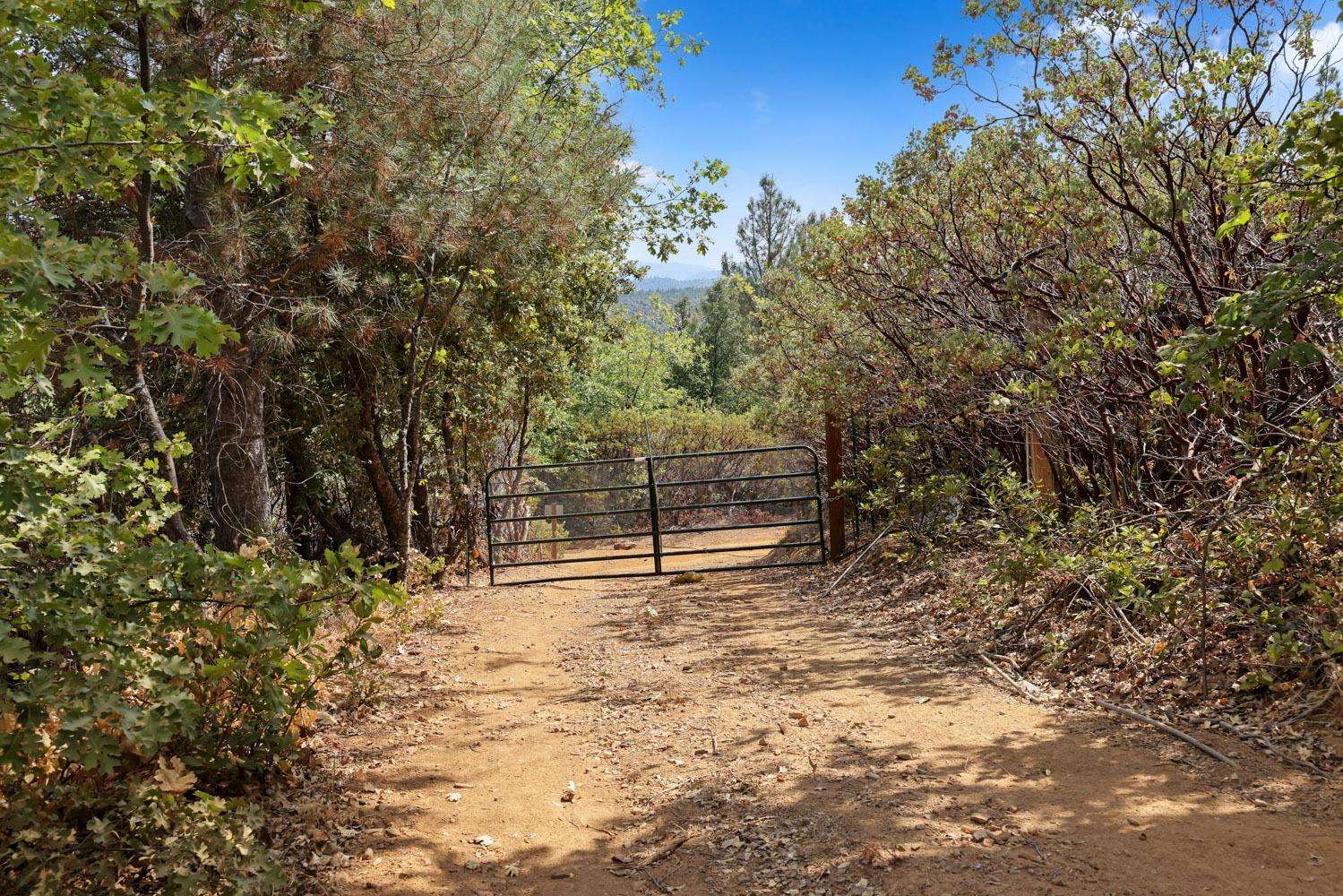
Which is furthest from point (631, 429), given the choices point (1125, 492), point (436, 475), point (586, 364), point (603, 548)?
point (1125, 492)

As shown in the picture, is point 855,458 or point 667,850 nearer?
point 667,850

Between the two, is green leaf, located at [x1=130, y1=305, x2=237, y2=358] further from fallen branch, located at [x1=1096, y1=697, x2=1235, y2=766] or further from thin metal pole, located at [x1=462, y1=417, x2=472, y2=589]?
thin metal pole, located at [x1=462, y1=417, x2=472, y2=589]

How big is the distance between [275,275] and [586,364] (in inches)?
228

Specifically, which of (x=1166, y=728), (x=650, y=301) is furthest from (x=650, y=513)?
(x=650, y=301)

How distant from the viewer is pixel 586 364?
1296 centimetres

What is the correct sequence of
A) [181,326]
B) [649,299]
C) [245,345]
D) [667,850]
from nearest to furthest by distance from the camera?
[181,326] → [667,850] → [245,345] → [649,299]

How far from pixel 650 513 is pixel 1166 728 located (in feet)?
30.2

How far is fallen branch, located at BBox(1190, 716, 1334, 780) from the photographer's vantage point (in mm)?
3562

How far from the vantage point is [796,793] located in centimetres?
378

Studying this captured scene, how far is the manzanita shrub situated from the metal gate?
6302mm

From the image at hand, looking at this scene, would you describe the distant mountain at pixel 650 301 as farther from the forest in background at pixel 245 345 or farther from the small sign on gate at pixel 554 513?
the forest in background at pixel 245 345

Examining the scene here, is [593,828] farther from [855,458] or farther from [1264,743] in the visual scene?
[855,458]

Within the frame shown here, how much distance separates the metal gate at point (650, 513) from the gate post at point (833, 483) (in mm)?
156

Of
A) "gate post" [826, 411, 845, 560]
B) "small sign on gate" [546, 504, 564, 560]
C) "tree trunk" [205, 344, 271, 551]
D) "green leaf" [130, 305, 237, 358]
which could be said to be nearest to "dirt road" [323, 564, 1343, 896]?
"green leaf" [130, 305, 237, 358]
